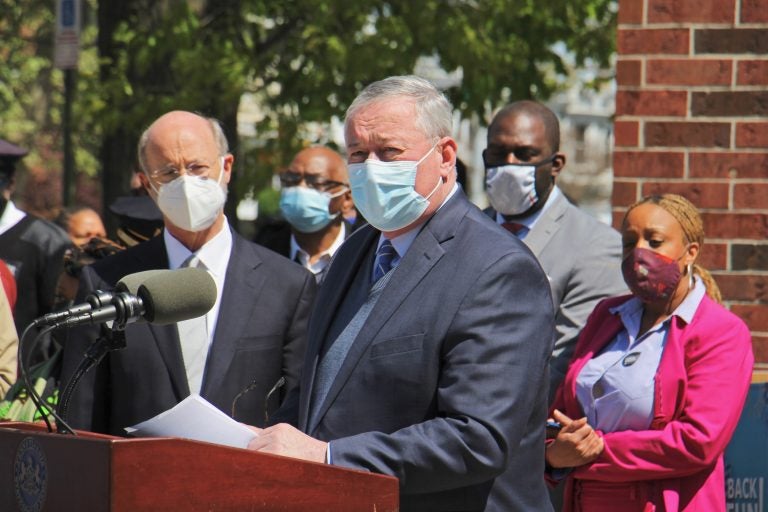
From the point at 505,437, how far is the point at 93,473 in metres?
1.07

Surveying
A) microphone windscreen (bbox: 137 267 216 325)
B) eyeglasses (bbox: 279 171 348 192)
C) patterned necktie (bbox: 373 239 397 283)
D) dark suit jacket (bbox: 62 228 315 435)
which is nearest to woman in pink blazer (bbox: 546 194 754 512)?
dark suit jacket (bbox: 62 228 315 435)

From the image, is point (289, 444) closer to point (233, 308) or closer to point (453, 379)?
point (453, 379)

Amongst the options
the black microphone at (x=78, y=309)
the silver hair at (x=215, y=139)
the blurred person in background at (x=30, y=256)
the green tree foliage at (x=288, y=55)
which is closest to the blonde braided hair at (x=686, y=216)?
the silver hair at (x=215, y=139)

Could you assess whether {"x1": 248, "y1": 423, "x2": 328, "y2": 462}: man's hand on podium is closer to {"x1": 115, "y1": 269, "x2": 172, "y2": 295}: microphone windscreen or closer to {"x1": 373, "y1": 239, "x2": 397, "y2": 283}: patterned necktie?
{"x1": 115, "y1": 269, "x2": 172, "y2": 295}: microphone windscreen

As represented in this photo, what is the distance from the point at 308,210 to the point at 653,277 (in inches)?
114

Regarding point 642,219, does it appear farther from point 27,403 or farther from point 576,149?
point 576,149

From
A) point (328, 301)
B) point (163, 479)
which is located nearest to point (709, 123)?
point (328, 301)

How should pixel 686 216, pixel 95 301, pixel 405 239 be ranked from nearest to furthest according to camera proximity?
pixel 95 301
pixel 405 239
pixel 686 216

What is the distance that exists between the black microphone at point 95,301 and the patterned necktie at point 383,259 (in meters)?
0.73

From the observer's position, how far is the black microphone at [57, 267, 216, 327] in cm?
332

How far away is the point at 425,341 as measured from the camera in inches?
141

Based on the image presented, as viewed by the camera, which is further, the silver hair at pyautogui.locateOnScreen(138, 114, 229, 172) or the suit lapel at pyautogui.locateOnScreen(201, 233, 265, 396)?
the silver hair at pyautogui.locateOnScreen(138, 114, 229, 172)

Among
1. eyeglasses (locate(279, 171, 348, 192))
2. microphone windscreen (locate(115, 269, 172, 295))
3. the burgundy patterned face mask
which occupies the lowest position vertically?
the burgundy patterned face mask

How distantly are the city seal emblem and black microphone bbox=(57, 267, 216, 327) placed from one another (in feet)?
0.99
